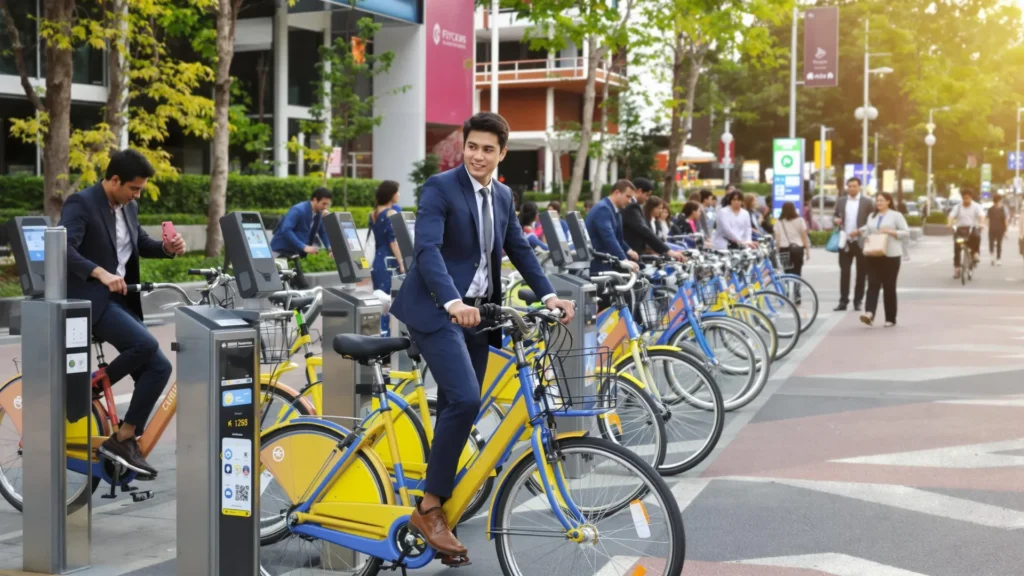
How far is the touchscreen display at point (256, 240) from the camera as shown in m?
6.07

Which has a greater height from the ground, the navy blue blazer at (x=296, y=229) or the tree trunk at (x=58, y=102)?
the tree trunk at (x=58, y=102)

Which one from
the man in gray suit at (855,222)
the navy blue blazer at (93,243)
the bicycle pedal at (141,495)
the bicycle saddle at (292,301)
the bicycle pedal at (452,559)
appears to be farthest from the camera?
the man in gray suit at (855,222)

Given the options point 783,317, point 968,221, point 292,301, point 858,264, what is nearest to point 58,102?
point 783,317

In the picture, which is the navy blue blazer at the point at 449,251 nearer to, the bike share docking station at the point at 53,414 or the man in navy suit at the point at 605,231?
the bike share docking station at the point at 53,414

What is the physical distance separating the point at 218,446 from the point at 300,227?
939 centimetres

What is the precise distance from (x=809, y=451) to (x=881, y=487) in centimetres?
110

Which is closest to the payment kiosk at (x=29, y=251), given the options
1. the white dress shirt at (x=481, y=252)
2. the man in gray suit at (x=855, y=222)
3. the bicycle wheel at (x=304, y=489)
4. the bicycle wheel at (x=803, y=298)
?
the bicycle wheel at (x=304, y=489)

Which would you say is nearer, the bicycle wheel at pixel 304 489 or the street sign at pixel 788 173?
the bicycle wheel at pixel 304 489

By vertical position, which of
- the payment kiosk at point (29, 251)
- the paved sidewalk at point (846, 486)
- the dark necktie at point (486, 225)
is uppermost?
the dark necktie at point (486, 225)

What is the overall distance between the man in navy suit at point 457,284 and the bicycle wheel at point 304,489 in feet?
0.92

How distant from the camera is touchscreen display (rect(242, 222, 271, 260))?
6070mm

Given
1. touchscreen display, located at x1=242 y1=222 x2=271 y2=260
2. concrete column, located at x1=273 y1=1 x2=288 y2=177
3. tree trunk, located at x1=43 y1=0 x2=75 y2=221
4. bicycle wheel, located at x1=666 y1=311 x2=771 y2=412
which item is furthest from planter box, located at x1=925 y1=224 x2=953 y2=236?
touchscreen display, located at x1=242 y1=222 x2=271 y2=260

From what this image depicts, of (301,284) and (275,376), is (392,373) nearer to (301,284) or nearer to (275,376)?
(275,376)

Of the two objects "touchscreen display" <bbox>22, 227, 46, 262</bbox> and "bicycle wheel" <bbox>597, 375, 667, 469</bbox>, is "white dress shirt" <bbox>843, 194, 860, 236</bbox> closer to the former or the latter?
"bicycle wheel" <bbox>597, 375, 667, 469</bbox>
